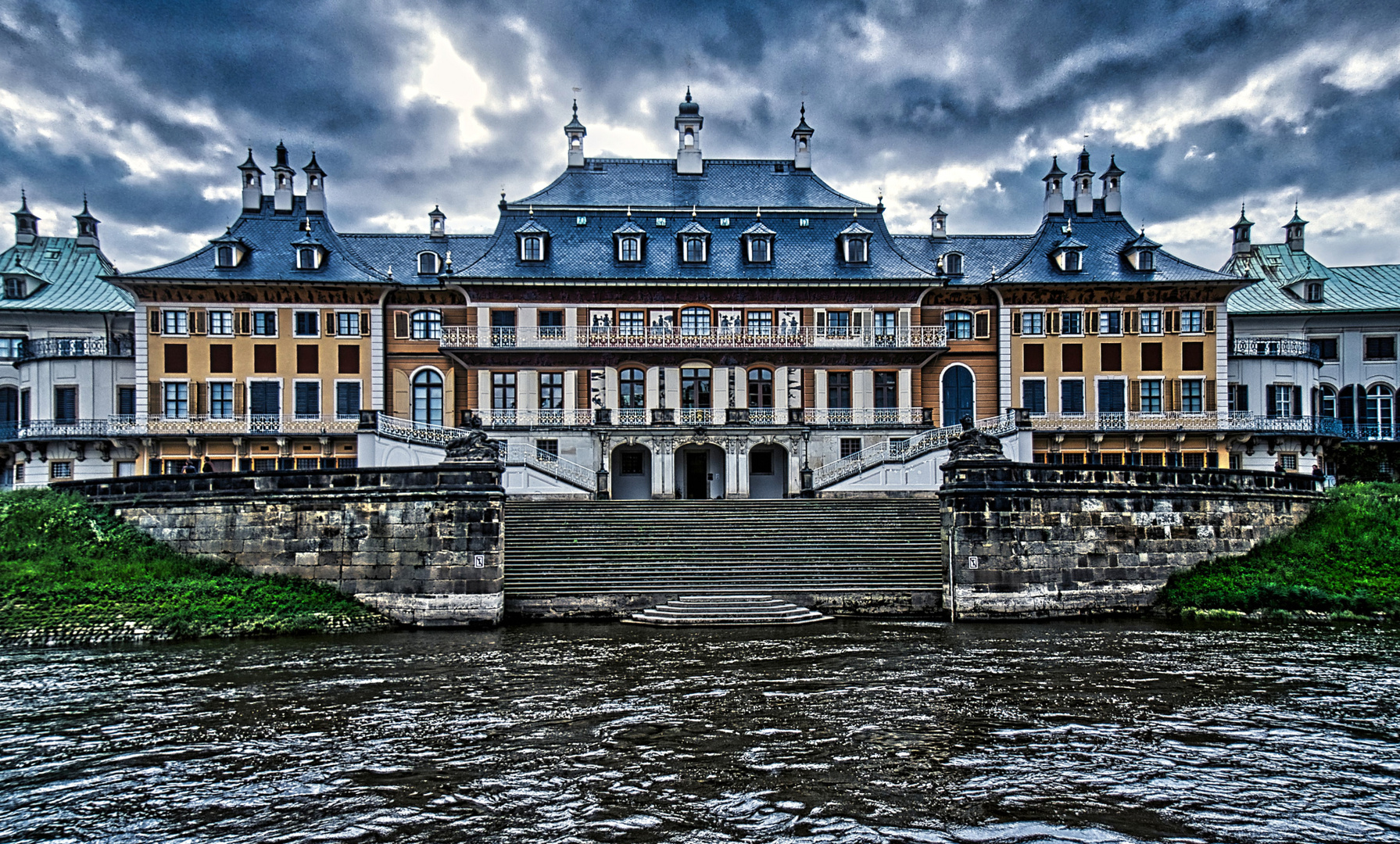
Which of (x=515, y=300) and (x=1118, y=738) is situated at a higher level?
(x=515, y=300)

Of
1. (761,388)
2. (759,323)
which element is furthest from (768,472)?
(759,323)

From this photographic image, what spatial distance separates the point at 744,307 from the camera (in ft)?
134

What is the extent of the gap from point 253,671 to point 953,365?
110ft

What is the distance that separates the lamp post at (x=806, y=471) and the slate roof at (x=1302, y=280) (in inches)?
958

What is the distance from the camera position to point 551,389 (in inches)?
1570

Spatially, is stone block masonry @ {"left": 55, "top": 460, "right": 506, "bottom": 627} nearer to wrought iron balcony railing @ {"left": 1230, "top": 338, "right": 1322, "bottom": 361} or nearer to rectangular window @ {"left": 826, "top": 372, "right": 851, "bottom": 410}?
rectangular window @ {"left": 826, "top": 372, "right": 851, "bottom": 410}

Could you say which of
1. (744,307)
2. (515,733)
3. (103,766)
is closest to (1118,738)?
(515,733)

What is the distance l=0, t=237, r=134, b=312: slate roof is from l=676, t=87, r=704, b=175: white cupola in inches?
1092

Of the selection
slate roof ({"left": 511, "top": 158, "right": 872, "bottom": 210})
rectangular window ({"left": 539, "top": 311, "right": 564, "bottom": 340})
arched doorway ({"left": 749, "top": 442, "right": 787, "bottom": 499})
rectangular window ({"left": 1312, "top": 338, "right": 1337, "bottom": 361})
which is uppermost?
slate roof ({"left": 511, "top": 158, "right": 872, "bottom": 210})

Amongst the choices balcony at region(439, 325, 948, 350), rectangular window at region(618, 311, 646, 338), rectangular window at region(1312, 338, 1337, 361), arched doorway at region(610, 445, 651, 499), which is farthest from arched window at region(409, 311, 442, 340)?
rectangular window at region(1312, 338, 1337, 361)

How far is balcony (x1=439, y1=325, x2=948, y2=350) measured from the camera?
131 ft

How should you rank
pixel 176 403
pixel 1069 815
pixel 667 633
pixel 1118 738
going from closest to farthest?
pixel 1069 815
pixel 1118 738
pixel 667 633
pixel 176 403

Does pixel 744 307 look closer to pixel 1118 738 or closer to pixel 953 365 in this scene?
pixel 953 365

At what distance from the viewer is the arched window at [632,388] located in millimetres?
39938
